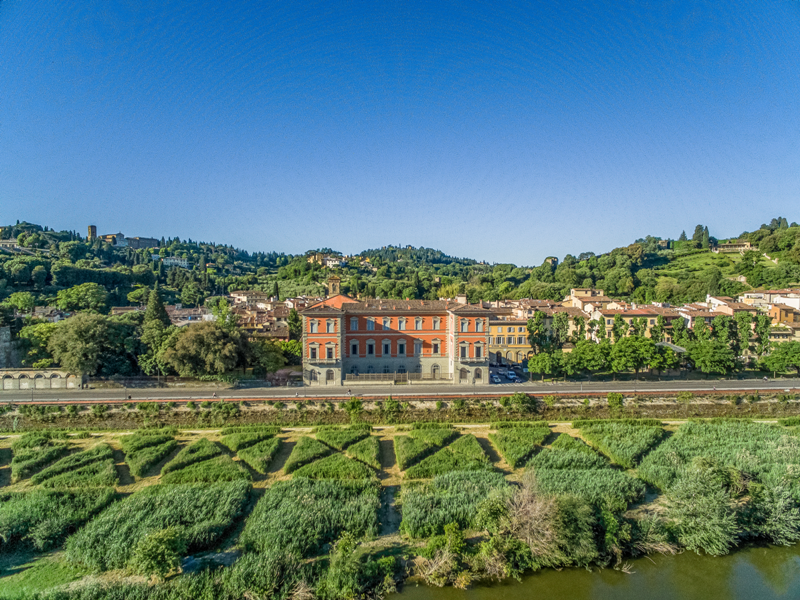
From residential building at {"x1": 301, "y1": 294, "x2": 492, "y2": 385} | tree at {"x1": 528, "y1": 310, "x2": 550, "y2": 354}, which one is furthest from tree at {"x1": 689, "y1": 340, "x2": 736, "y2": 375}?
residential building at {"x1": 301, "y1": 294, "x2": 492, "y2": 385}

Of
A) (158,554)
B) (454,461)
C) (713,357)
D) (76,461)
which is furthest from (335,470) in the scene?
(713,357)

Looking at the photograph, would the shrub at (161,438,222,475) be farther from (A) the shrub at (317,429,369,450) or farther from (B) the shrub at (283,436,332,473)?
(A) the shrub at (317,429,369,450)

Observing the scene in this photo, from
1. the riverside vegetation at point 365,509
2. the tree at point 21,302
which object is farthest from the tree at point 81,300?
the riverside vegetation at point 365,509

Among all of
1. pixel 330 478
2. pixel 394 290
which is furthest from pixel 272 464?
pixel 394 290

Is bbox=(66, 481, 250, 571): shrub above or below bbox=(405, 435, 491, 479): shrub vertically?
below

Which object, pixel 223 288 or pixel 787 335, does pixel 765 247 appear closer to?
pixel 787 335

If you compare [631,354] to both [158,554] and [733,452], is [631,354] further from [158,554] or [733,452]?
[158,554]
